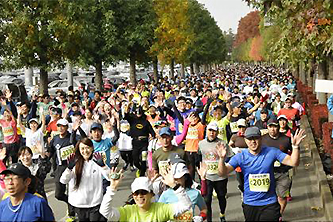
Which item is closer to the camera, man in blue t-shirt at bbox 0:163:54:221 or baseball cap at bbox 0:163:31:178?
man in blue t-shirt at bbox 0:163:54:221

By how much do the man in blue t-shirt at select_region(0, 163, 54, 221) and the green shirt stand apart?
0.73m

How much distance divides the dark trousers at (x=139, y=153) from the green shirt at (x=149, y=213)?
20.8 feet

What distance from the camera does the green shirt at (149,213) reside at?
534 centimetres

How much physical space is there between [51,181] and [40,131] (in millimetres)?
2105

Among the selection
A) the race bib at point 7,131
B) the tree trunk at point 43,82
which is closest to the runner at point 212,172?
the race bib at point 7,131

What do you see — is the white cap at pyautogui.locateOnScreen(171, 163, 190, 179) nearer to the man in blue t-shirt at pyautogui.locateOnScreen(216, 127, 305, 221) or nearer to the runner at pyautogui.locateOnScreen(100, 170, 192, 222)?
the runner at pyautogui.locateOnScreen(100, 170, 192, 222)

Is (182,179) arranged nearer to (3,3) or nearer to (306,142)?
(306,142)

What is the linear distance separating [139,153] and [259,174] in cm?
546

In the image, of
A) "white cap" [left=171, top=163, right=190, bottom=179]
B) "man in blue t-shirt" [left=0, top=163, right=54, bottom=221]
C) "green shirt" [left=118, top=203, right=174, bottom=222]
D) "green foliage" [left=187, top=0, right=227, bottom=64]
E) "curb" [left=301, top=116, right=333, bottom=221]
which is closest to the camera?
"man in blue t-shirt" [left=0, top=163, right=54, bottom=221]

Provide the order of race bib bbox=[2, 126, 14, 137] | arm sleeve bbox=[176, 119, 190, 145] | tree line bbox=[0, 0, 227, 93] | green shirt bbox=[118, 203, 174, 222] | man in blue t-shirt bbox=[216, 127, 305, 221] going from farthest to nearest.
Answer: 1. tree line bbox=[0, 0, 227, 93]
2. race bib bbox=[2, 126, 14, 137]
3. arm sleeve bbox=[176, 119, 190, 145]
4. man in blue t-shirt bbox=[216, 127, 305, 221]
5. green shirt bbox=[118, 203, 174, 222]

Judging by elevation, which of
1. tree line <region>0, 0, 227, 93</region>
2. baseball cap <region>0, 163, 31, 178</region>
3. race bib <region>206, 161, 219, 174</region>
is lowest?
race bib <region>206, 161, 219, 174</region>

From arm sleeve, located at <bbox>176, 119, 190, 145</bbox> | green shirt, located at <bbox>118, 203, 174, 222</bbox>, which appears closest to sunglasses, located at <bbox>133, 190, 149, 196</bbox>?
green shirt, located at <bbox>118, 203, 174, 222</bbox>

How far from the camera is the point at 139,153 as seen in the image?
11844 millimetres

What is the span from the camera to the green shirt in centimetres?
534
